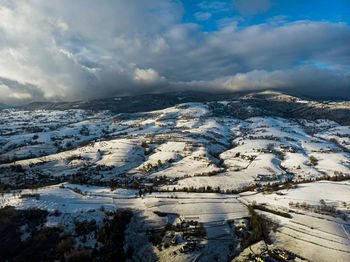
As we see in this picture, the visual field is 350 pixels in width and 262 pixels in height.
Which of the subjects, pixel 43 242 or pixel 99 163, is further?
pixel 99 163

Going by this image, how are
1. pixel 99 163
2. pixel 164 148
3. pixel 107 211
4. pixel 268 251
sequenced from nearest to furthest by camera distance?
pixel 268 251 → pixel 107 211 → pixel 99 163 → pixel 164 148

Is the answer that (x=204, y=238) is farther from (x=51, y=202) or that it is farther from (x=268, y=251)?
(x=51, y=202)

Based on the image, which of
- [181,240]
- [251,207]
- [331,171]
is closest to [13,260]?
[181,240]

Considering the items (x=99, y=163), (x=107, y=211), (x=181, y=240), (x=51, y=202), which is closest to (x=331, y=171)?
(x=181, y=240)

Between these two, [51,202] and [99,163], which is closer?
[51,202]

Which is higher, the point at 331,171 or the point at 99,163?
the point at 99,163

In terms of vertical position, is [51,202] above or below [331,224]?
above

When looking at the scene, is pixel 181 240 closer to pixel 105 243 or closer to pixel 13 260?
pixel 105 243

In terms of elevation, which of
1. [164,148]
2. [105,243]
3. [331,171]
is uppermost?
[105,243]

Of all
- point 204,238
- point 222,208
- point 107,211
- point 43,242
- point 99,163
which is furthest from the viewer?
point 99,163

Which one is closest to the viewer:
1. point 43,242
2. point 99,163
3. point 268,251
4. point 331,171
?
point 43,242
